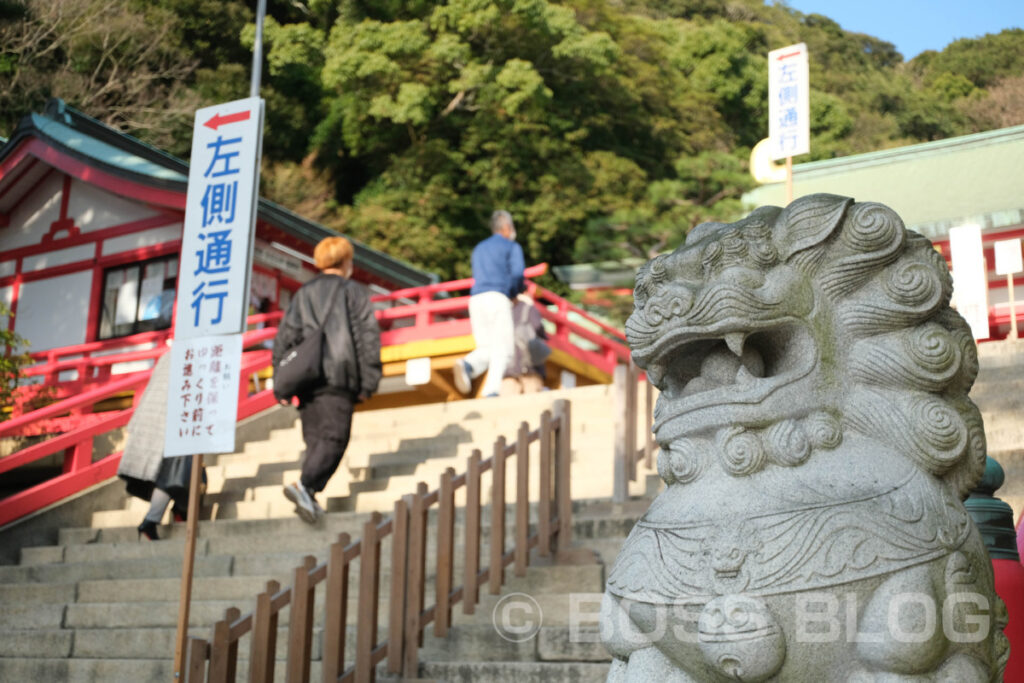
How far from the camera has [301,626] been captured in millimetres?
4195

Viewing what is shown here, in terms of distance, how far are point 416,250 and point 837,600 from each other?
1832 centimetres

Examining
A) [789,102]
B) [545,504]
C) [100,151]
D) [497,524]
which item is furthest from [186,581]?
[100,151]

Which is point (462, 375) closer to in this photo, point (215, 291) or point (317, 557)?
point (317, 557)

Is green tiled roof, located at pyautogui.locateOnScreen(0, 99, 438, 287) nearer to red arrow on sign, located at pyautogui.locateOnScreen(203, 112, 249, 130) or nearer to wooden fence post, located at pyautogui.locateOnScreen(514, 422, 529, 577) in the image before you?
red arrow on sign, located at pyautogui.locateOnScreen(203, 112, 249, 130)

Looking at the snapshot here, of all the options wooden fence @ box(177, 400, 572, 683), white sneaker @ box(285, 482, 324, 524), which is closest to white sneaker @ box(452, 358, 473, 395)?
white sneaker @ box(285, 482, 324, 524)

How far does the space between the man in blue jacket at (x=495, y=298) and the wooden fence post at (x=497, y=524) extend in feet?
11.9

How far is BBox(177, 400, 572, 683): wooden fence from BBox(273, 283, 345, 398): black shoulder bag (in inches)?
64.8

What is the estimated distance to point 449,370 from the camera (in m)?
12.2

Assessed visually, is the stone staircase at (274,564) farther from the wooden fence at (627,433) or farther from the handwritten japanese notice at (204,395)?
the handwritten japanese notice at (204,395)

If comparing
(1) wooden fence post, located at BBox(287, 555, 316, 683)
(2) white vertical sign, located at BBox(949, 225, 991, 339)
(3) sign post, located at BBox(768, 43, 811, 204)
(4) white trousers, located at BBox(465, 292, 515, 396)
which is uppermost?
(3) sign post, located at BBox(768, 43, 811, 204)

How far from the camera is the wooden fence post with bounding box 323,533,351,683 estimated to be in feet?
14.0

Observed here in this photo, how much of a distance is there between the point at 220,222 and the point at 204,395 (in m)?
0.83

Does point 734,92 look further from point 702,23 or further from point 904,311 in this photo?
point 904,311

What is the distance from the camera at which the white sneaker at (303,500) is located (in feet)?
20.1
